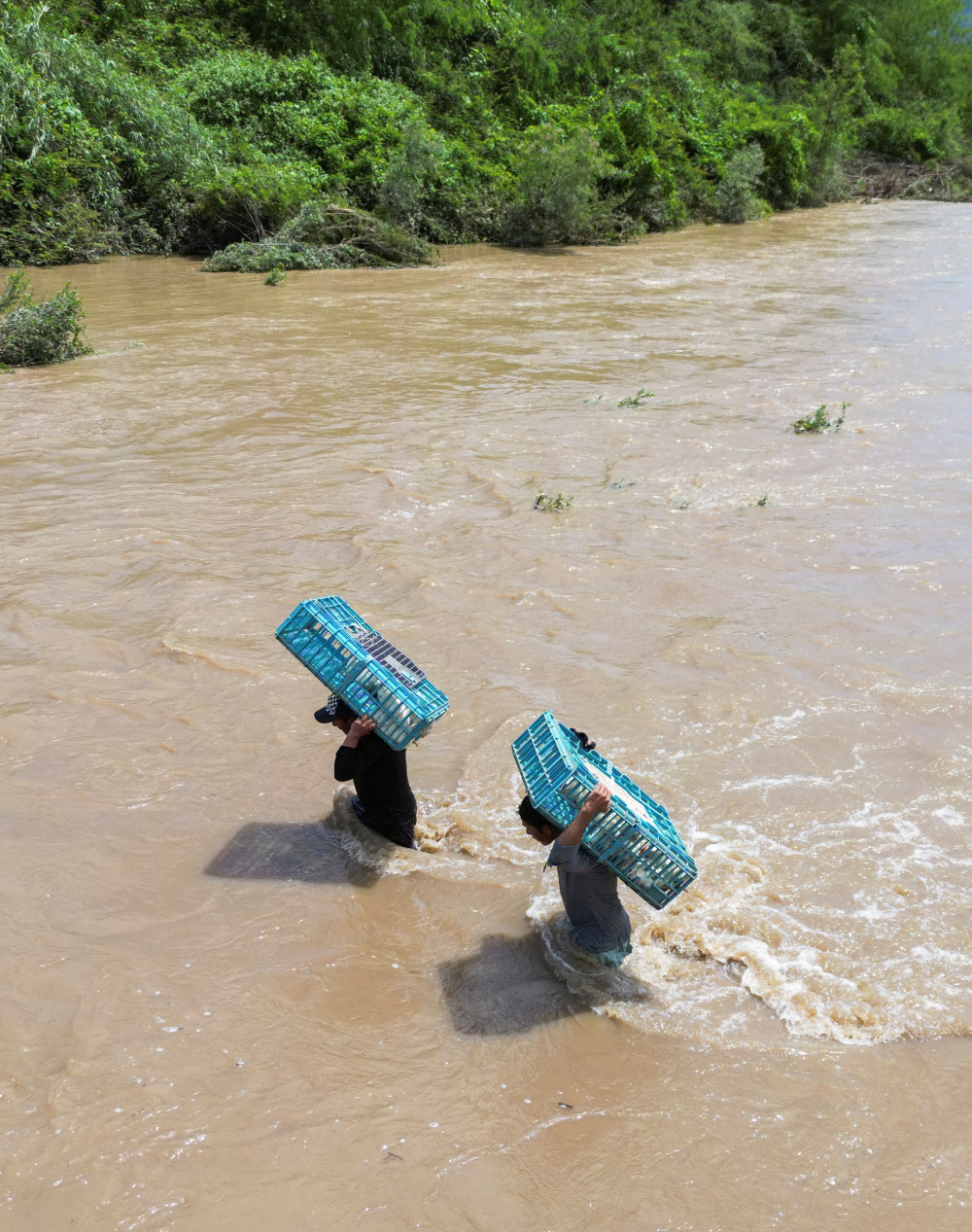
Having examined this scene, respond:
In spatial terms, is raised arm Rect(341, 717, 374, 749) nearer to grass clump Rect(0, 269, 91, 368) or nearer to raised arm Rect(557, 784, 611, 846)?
raised arm Rect(557, 784, 611, 846)

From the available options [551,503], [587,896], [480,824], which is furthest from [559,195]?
[587,896]

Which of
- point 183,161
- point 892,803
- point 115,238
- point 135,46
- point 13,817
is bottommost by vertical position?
point 892,803

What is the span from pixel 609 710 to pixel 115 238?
635 inches

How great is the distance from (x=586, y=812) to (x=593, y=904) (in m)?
0.45

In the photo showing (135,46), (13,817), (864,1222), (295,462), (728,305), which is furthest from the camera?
(135,46)

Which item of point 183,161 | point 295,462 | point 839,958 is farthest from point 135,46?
point 839,958

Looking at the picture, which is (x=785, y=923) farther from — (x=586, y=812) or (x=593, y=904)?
(x=586, y=812)

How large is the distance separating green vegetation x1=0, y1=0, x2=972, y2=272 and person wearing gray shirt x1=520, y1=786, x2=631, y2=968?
15191 mm

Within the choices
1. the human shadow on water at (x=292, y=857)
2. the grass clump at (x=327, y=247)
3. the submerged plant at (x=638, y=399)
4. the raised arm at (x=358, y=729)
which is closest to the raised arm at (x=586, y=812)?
the raised arm at (x=358, y=729)

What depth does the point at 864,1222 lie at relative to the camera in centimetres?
255

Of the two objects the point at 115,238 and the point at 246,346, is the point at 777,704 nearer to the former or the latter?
the point at 246,346

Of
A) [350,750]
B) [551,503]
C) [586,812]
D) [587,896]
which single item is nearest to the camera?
[586,812]

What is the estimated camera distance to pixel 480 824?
4.25 m

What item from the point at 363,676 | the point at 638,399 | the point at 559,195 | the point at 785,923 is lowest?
the point at 785,923
